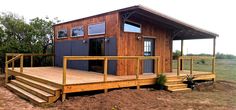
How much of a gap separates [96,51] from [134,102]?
199 inches

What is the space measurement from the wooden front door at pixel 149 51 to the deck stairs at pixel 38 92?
4875 mm

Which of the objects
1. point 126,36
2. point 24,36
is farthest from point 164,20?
point 24,36

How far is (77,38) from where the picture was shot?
1318cm

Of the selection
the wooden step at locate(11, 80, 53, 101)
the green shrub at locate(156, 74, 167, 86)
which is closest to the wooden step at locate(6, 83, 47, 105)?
the wooden step at locate(11, 80, 53, 101)

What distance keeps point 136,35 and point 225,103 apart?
184 inches

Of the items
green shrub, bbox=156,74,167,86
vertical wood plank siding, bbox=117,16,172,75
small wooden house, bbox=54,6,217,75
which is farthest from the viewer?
vertical wood plank siding, bbox=117,16,172,75

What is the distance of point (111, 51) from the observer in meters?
10.4

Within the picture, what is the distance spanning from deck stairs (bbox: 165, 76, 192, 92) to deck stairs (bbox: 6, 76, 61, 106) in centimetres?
438

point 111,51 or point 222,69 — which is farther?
point 222,69

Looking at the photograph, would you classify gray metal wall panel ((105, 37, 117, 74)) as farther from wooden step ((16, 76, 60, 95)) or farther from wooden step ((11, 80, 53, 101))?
wooden step ((11, 80, 53, 101))

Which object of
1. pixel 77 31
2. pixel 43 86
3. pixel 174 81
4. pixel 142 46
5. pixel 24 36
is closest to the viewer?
pixel 43 86

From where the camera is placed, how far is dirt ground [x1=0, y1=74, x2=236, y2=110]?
22.1 ft

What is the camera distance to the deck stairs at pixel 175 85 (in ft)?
31.0

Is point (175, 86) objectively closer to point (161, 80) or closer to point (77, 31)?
point (161, 80)
